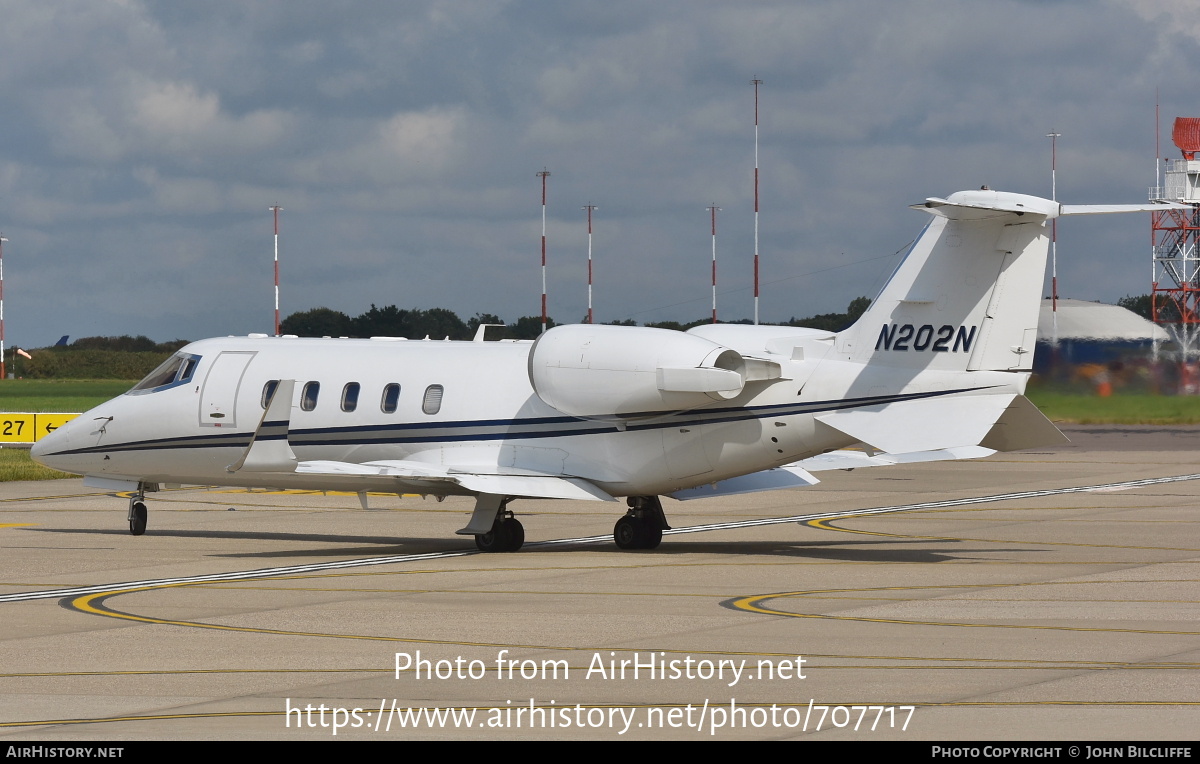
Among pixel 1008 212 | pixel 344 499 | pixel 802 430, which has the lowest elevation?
pixel 344 499

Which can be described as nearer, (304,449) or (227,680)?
(227,680)

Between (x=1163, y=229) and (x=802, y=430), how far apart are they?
63.6 m

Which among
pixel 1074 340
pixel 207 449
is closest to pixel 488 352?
pixel 207 449

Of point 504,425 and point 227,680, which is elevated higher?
point 504,425

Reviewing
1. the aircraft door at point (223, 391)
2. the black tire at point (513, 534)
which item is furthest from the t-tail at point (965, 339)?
the aircraft door at point (223, 391)

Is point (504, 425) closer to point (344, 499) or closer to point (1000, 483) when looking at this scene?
point (344, 499)

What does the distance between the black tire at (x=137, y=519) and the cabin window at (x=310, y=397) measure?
4349 millimetres

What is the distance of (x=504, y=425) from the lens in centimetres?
2558

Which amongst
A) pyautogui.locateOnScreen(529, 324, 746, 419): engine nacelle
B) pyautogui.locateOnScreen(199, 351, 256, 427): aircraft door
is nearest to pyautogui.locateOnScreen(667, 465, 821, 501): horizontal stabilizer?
pyautogui.locateOnScreen(529, 324, 746, 419): engine nacelle

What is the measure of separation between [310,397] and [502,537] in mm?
4060

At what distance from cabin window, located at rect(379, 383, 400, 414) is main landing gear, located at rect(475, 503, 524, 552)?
2.48 m

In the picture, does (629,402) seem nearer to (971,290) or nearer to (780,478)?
(780,478)

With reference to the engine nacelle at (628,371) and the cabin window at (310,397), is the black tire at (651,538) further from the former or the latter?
the cabin window at (310,397)
